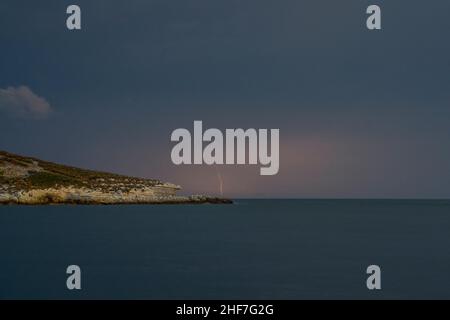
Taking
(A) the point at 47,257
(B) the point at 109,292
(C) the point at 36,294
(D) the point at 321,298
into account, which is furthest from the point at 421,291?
(A) the point at 47,257

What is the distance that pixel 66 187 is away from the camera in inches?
6378

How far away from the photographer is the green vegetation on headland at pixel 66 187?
506ft

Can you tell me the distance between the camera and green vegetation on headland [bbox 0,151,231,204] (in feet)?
506

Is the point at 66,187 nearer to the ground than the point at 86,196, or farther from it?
farther from it

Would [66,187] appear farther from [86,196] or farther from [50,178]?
[50,178]

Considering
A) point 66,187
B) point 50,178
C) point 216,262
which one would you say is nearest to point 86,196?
point 66,187

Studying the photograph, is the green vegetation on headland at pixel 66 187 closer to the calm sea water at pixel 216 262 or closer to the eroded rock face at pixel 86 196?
the eroded rock face at pixel 86 196

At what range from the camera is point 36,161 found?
19588cm

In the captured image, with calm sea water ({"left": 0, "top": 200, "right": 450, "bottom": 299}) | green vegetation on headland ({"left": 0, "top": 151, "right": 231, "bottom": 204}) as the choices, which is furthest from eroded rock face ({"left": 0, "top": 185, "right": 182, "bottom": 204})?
calm sea water ({"left": 0, "top": 200, "right": 450, "bottom": 299})

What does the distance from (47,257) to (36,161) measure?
507ft

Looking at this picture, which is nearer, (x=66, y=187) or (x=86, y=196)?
(x=66, y=187)

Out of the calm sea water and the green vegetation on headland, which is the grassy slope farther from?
the calm sea water

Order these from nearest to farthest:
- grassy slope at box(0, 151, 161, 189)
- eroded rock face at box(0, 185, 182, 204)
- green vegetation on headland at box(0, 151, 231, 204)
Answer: eroded rock face at box(0, 185, 182, 204), green vegetation on headland at box(0, 151, 231, 204), grassy slope at box(0, 151, 161, 189)
